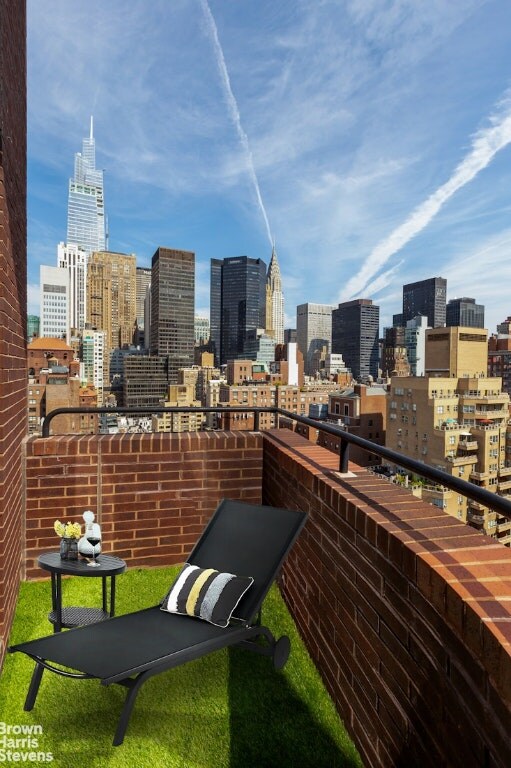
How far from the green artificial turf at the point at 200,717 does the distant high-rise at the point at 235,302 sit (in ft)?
412

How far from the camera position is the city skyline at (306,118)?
1523 centimetres

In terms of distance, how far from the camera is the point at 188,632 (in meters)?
2.08

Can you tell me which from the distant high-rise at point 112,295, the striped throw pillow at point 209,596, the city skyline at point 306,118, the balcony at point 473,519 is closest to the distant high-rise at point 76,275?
the distant high-rise at point 112,295

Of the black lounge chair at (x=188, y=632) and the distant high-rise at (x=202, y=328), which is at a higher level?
the distant high-rise at (x=202, y=328)

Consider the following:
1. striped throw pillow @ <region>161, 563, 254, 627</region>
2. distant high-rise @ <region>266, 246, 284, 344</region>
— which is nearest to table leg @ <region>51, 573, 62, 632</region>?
striped throw pillow @ <region>161, 563, 254, 627</region>

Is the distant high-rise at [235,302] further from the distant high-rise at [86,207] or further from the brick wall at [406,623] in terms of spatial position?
the brick wall at [406,623]

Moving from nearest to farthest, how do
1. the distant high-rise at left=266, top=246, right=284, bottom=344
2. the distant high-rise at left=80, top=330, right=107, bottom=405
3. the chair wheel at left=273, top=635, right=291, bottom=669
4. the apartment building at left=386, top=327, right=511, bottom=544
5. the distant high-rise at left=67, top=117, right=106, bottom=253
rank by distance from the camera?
1. the chair wheel at left=273, top=635, right=291, bottom=669
2. the apartment building at left=386, top=327, right=511, bottom=544
3. the distant high-rise at left=80, top=330, right=107, bottom=405
4. the distant high-rise at left=266, top=246, right=284, bottom=344
5. the distant high-rise at left=67, top=117, right=106, bottom=253

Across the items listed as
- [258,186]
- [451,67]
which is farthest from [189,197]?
[451,67]

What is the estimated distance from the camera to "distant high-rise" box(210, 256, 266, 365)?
137 meters

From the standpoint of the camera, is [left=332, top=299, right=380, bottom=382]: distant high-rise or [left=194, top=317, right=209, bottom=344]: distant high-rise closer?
[left=332, top=299, right=380, bottom=382]: distant high-rise

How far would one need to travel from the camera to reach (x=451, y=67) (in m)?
28.0

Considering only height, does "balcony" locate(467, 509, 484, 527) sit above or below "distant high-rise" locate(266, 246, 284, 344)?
below

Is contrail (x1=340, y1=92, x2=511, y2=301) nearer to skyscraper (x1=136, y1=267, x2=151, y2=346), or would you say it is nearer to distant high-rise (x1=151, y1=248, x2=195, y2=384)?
distant high-rise (x1=151, y1=248, x2=195, y2=384)

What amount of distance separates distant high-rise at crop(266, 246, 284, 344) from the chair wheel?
139 meters
